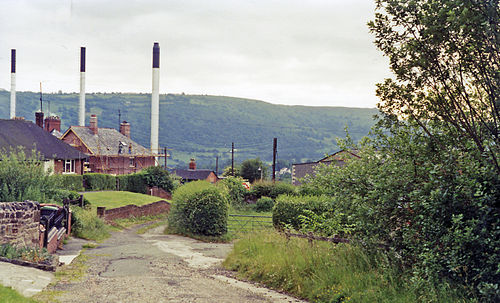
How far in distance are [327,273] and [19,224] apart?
9.97m

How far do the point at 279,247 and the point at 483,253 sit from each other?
283 inches

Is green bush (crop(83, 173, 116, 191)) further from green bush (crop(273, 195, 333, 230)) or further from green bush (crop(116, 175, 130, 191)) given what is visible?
green bush (crop(273, 195, 333, 230))

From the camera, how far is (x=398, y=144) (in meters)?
11.7

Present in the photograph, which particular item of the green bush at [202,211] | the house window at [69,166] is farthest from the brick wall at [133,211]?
the house window at [69,166]

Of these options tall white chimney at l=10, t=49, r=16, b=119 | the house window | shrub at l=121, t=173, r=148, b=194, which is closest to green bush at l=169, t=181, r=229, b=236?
shrub at l=121, t=173, r=148, b=194

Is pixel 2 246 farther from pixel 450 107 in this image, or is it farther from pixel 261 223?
pixel 261 223

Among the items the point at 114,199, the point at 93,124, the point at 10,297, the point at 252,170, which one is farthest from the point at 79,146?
the point at 10,297

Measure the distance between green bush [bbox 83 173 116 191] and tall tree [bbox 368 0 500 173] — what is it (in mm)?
40921

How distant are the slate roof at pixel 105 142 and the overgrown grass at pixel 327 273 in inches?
2142

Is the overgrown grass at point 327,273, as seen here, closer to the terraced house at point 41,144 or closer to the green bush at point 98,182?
the terraced house at point 41,144

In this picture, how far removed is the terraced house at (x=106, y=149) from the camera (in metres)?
66.4

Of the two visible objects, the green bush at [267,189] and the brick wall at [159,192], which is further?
the brick wall at [159,192]

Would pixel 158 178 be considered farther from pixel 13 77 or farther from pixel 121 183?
pixel 13 77

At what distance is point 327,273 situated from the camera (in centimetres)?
1228
